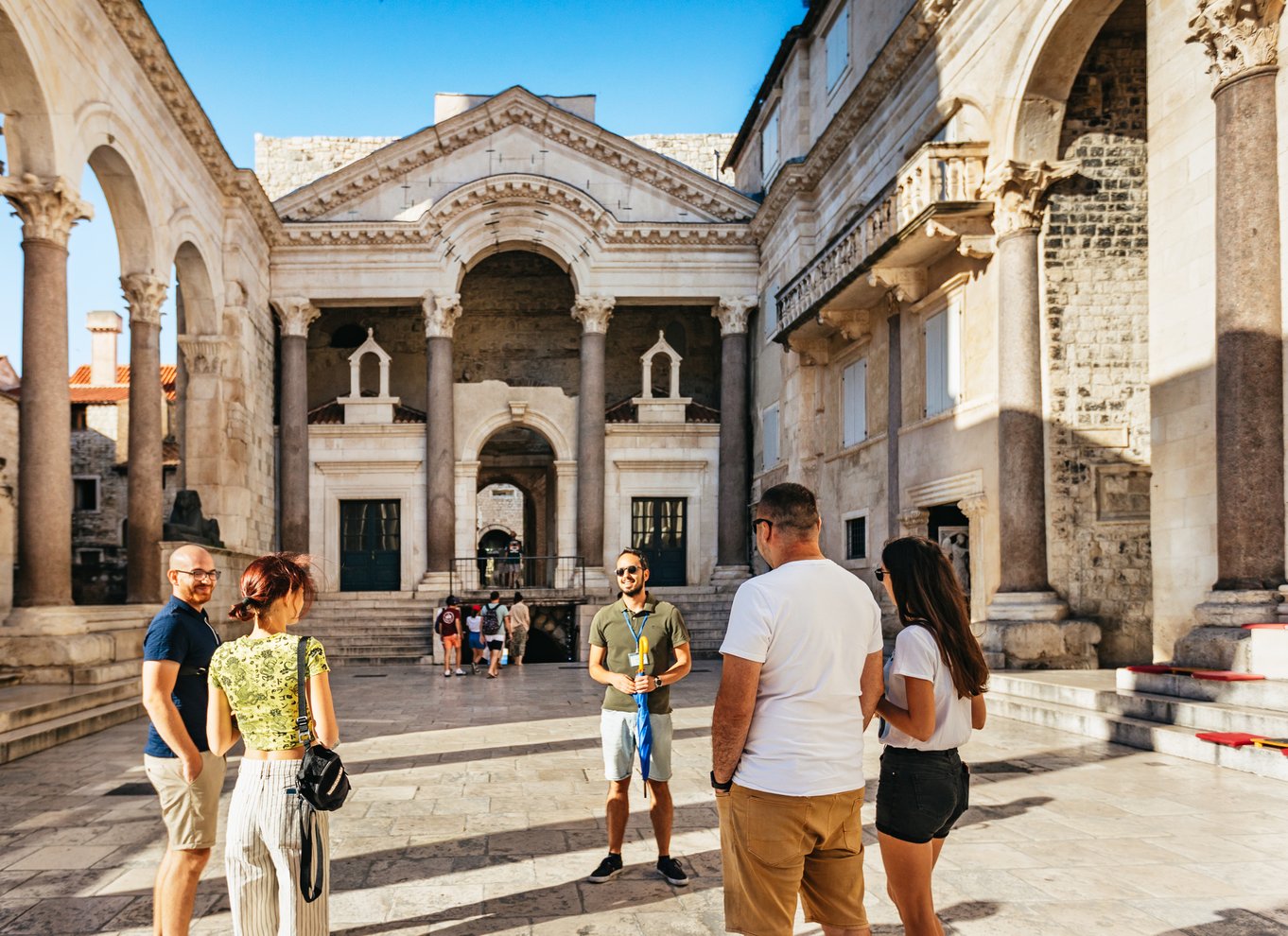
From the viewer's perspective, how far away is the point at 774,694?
3.34 m

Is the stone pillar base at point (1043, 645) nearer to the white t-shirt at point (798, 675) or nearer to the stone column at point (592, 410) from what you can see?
the white t-shirt at point (798, 675)

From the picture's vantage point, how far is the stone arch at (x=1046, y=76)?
45.3ft

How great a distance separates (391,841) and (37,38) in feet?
40.7

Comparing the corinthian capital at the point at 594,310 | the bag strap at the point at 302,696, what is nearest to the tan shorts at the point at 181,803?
the bag strap at the point at 302,696

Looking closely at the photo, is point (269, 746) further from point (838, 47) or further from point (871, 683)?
point (838, 47)

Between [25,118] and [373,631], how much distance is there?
13.0 metres

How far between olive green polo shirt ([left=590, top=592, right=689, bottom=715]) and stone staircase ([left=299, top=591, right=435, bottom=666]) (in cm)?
1742

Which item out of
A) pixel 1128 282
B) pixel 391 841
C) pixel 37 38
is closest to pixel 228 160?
pixel 37 38

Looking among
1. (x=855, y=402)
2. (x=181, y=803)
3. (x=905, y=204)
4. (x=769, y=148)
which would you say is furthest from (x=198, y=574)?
(x=769, y=148)

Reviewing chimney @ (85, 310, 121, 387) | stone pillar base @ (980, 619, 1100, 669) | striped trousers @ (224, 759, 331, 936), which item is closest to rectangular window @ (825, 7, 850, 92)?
stone pillar base @ (980, 619, 1100, 669)

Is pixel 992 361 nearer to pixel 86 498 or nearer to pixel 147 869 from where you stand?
pixel 147 869

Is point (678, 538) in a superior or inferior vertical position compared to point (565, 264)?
inferior

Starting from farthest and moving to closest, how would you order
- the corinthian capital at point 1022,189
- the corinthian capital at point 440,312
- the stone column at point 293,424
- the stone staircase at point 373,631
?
the corinthian capital at point 440,312 → the stone column at point 293,424 → the stone staircase at point 373,631 → the corinthian capital at point 1022,189

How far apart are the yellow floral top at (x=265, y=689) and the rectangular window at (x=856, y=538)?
58.1 feet
